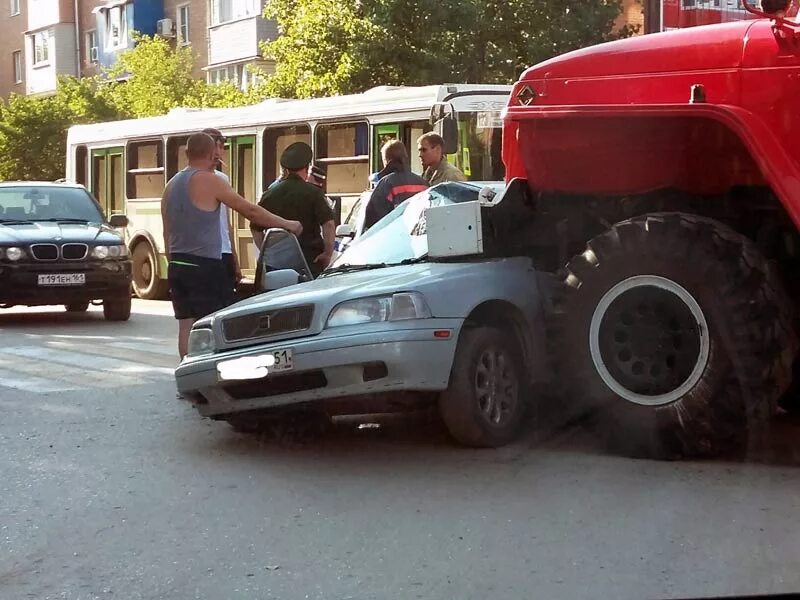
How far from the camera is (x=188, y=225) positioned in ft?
30.5

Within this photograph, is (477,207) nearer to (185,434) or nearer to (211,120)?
(185,434)

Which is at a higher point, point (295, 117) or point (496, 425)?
point (295, 117)

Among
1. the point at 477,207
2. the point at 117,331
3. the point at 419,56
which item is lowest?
the point at 117,331

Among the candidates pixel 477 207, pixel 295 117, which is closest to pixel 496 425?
pixel 477 207

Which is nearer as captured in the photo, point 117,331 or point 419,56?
point 117,331

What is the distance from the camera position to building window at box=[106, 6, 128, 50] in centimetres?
5100

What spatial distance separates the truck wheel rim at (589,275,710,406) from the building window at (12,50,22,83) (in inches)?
2333

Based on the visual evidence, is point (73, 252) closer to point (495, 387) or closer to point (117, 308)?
point (117, 308)

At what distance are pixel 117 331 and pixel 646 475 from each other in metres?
9.27

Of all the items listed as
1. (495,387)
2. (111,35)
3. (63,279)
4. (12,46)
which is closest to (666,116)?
(495,387)

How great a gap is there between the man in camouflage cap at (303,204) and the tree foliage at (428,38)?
44.6 ft

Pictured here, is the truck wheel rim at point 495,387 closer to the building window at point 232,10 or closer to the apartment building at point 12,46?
the building window at point 232,10

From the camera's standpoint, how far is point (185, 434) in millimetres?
8188

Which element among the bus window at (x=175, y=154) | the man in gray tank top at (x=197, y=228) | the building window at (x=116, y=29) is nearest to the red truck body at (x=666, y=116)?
the man in gray tank top at (x=197, y=228)
